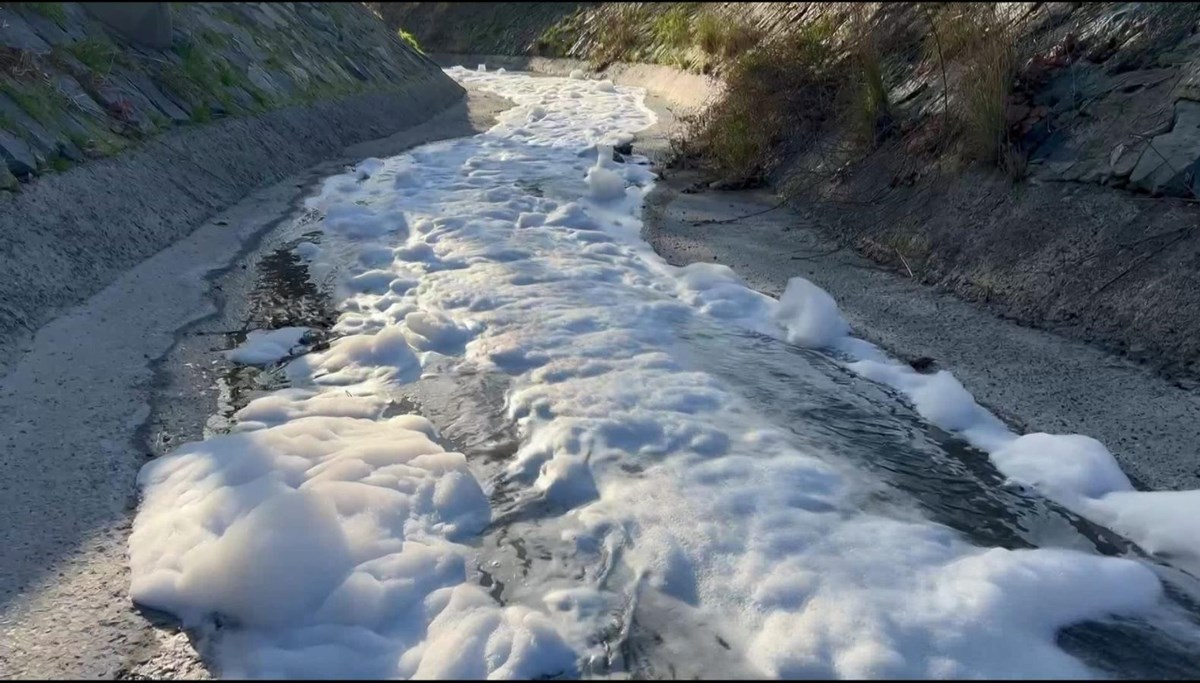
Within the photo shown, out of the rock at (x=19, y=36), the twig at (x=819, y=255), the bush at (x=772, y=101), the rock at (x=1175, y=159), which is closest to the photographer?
the rock at (x=1175, y=159)

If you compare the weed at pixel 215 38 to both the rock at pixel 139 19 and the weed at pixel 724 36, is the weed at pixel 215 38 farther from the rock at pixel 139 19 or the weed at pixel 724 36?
the weed at pixel 724 36

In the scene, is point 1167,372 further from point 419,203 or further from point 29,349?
point 419,203

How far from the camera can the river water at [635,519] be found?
9.94ft

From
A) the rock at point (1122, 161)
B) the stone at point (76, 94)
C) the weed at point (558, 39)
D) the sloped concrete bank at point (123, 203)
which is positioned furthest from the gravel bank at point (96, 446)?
the weed at point (558, 39)

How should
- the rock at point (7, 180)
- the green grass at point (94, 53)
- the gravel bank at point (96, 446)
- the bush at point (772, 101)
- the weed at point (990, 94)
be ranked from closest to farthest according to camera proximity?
the gravel bank at point (96, 446), the rock at point (7, 180), the weed at point (990, 94), the green grass at point (94, 53), the bush at point (772, 101)

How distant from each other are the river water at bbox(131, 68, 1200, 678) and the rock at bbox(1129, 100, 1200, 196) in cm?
183

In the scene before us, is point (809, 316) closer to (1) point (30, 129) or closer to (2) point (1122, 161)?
(2) point (1122, 161)

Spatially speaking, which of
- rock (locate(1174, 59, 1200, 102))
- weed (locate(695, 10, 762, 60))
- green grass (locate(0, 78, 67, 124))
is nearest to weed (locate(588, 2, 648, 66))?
weed (locate(695, 10, 762, 60))

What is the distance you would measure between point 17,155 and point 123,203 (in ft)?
2.45

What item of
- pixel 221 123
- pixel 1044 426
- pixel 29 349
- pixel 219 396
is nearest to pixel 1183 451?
pixel 1044 426

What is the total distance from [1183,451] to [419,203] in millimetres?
6862

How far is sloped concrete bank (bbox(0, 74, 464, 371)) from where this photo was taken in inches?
216

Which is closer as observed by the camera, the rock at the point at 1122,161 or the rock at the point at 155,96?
the rock at the point at 1122,161

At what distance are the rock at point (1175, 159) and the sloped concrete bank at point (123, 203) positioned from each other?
612cm
